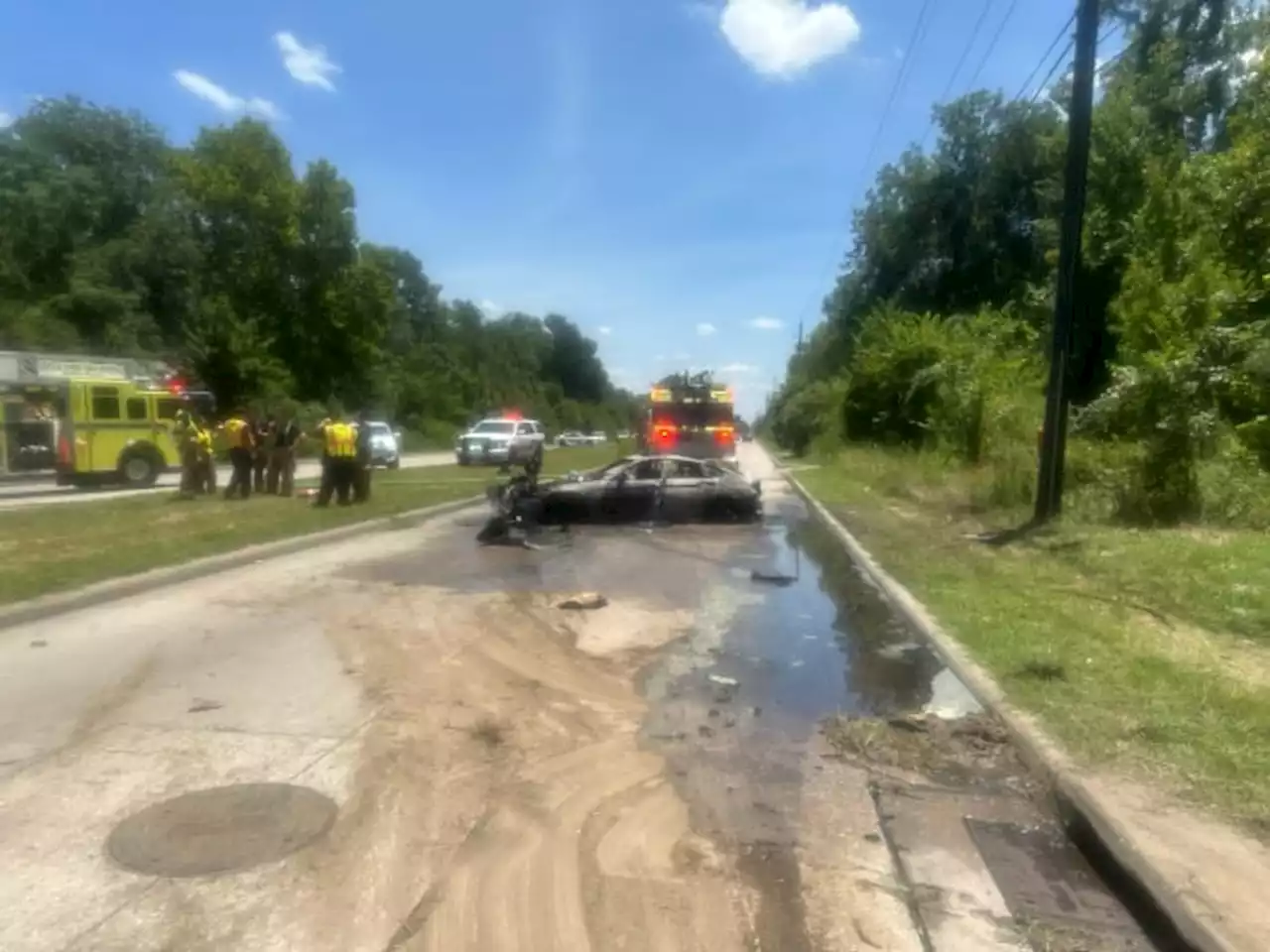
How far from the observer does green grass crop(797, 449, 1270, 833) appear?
6211 mm

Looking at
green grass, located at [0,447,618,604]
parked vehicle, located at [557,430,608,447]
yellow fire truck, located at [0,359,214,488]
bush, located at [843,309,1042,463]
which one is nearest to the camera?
green grass, located at [0,447,618,604]

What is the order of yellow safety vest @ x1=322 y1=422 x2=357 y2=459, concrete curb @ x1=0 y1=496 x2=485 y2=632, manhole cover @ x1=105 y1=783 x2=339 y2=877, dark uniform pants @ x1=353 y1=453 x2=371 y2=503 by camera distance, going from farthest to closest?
dark uniform pants @ x1=353 y1=453 x2=371 y2=503
yellow safety vest @ x1=322 y1=422 x2=357 y2=459
concrete curb @ x1=0 y1=496 x2=485 y2=632
manhole cover @ x1=105 y1=783 x2=339 y2=877

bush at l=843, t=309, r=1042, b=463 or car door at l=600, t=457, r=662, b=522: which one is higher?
bush at l=843, t=309, r=1042, b=463

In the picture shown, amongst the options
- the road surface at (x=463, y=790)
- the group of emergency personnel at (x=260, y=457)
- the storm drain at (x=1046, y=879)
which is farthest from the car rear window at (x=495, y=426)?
the storm drain at (x=1046, y=879)

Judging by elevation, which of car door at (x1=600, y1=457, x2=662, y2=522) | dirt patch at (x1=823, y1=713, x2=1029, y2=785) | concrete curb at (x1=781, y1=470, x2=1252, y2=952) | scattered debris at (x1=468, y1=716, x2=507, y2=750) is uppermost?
car door at (x1=600, y1=457, x2=662, y2=522)

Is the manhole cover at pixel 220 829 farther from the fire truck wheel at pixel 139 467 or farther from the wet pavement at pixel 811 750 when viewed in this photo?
the fire truck wheel at pixel 139 467

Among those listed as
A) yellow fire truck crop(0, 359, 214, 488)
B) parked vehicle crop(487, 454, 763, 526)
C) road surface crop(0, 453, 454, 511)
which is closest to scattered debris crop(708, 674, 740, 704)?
parked vehicle crop(487, 454, 763, 526)

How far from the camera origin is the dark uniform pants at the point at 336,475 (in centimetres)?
1983

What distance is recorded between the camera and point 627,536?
18.1m

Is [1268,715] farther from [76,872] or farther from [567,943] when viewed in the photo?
[76,872]

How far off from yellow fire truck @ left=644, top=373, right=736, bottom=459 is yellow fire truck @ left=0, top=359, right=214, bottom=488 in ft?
45.5

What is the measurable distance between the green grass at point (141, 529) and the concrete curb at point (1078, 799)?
8259 mm

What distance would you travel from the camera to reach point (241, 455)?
71.8 ft

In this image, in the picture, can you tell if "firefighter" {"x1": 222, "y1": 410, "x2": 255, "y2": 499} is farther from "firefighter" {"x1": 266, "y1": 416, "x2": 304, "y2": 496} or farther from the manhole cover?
the manhole cover
